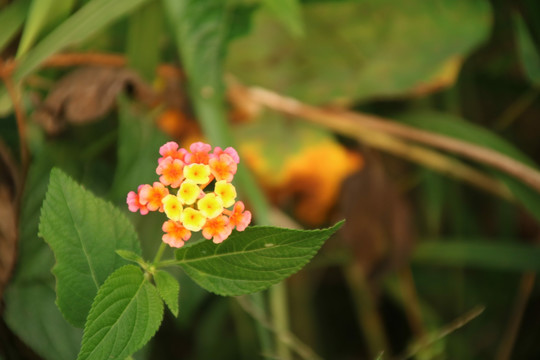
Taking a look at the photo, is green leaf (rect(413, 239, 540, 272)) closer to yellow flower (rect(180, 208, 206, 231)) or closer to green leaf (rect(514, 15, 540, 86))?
green leaf (rect(514, 15, 540, 86))

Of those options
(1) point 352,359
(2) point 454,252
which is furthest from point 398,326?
(2) point 454,252

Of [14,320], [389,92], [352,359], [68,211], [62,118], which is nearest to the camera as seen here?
[68,211]

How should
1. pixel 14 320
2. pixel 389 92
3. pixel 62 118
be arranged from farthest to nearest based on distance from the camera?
pixel 389 92
pixel 62 118
pixel 14 320

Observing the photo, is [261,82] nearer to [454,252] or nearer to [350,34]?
[350,34]

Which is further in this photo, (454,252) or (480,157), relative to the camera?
(454,252)

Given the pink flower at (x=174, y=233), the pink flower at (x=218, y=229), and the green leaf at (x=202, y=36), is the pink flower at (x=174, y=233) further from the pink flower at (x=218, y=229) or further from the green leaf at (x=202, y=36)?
the green leaf at (x=202, y=36)

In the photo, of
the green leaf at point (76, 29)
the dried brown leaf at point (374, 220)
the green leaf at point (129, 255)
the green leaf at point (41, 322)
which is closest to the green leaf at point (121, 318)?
the green leaf at point (129, 255)
